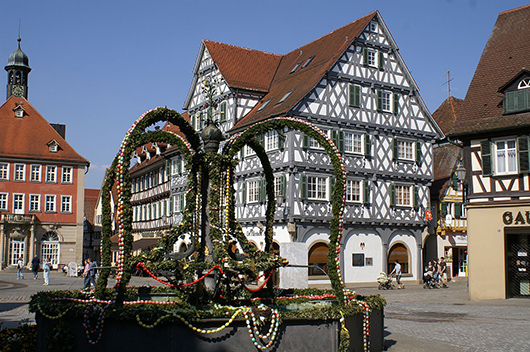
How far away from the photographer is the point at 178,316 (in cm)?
960

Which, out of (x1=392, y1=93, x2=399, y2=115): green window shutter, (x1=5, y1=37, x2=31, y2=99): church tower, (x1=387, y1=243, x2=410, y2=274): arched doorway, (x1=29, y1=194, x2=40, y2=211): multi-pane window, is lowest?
(x1=387, y1=243, x2=410, y2=274): arched doorway

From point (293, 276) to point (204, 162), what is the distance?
744cm

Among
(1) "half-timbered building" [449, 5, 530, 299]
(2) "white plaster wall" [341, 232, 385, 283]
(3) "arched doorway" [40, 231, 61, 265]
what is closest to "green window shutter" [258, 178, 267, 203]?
(2) "white plaster wall" [341, 232, 385, 283]

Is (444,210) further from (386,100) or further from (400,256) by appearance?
(386,100)

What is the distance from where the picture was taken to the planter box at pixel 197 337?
378 inches

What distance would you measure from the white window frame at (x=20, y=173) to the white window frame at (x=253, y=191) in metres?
28.1

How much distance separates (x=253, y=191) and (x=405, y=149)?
935cm

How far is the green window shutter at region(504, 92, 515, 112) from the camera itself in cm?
2425

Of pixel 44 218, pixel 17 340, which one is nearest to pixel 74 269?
pixel 44 218

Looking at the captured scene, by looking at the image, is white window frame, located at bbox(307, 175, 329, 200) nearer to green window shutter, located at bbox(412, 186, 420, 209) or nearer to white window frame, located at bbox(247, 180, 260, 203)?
white window frame, located at bbox(247, 180, 260, 203)

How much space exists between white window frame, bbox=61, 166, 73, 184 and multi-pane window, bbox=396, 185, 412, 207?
108 ft

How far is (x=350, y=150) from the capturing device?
3550 centimetres

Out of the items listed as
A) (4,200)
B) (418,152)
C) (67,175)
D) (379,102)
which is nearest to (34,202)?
(4,200)

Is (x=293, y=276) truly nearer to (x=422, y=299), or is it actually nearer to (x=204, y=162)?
(x=204, y=162)
